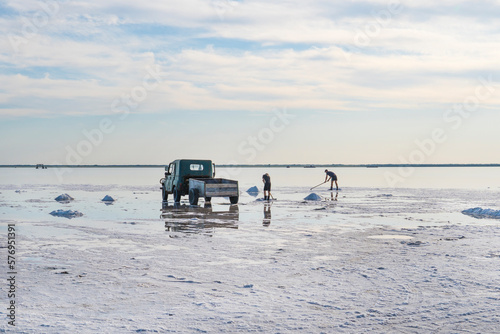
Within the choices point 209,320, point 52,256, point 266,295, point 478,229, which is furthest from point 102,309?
point 478,229

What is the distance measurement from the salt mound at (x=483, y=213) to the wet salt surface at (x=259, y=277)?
2668mm

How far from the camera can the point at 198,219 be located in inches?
659

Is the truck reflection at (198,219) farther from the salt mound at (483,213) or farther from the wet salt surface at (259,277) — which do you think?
the salt mound at (483,213)

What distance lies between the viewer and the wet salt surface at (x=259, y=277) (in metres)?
5.62

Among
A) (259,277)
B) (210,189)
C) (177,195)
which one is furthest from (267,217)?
(259,277)

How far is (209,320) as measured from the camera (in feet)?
18.5

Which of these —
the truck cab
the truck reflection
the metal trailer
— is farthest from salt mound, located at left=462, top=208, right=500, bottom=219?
the truck cab

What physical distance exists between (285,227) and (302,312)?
840 centimetres

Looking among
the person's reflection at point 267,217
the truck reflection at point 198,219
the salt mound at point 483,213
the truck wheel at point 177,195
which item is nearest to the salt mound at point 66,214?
the truck reflection at point 198,219

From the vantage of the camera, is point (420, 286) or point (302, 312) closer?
point (302, 312)

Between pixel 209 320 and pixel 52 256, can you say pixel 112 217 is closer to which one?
pixel 52 256

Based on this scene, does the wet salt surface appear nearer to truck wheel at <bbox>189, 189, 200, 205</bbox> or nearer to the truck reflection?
the truck reflection

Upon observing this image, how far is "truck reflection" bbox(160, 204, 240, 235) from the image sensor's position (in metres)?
14.2

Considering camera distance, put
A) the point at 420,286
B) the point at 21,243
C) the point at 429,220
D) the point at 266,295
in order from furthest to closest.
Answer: the point at 429,220
the point at 21,243
the point at 420,286
the point at 266,295
